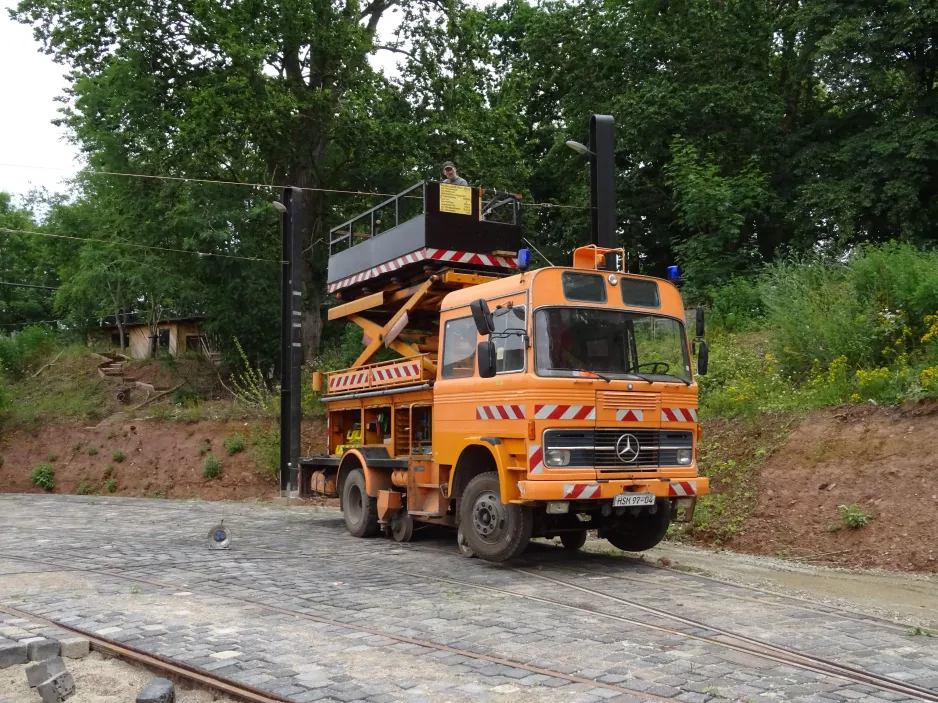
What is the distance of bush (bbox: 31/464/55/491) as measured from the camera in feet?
82.0

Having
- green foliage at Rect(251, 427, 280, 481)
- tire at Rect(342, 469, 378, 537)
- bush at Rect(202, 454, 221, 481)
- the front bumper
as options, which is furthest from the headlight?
bush at Rect(202, 454, 221, 481)

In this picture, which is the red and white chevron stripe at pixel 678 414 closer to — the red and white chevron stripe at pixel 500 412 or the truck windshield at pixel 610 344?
the truck windshield at pixel 610 344

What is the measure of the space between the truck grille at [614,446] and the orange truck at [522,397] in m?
0.01

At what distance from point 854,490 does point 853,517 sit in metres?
0.57

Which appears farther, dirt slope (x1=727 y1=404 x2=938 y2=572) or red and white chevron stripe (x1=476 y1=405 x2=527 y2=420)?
dirt slope (x1=727 y1=404 x2=938 y2=572)

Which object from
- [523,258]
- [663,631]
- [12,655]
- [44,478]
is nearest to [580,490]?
[663,631]

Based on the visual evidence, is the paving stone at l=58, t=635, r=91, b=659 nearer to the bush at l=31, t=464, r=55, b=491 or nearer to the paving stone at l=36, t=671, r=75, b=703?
the paving stone at l=36, t=671, r=75, b=703

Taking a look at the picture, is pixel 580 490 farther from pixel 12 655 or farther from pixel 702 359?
pixel 12 655

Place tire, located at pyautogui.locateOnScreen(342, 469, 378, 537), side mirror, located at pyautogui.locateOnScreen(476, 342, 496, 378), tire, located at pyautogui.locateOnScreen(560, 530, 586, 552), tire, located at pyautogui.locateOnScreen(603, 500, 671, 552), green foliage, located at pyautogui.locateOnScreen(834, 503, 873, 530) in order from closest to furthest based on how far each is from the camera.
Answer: side mirror, located at pyautogui.locateOnScreen(476, 342, 496, 378) → tire, located at pyautogui.locateOnScreen(603, 500, 671, 552) → green foliage, located at pyautogui.locateOnScreen(834, 503, 873, 530) → tire, located at pyautogui.locateOnScreen(560, 530, 586, 552) → tire, located at pyautogui.locateOnScreen(342, 469, 378, 537)

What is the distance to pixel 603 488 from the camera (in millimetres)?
9367

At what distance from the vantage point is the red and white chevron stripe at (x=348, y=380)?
43.5ft

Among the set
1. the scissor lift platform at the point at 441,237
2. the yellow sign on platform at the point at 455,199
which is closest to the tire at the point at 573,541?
the scissor lift platform at the point at 441,237

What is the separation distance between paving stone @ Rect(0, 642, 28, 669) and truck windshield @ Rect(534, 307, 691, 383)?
5.36 m

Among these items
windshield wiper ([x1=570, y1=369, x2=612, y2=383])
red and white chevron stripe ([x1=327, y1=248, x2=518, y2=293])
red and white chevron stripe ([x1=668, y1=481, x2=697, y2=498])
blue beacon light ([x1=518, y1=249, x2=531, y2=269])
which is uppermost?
red and white chevron stripe ([x1=327, y1=248, x2=518, y2=293])
